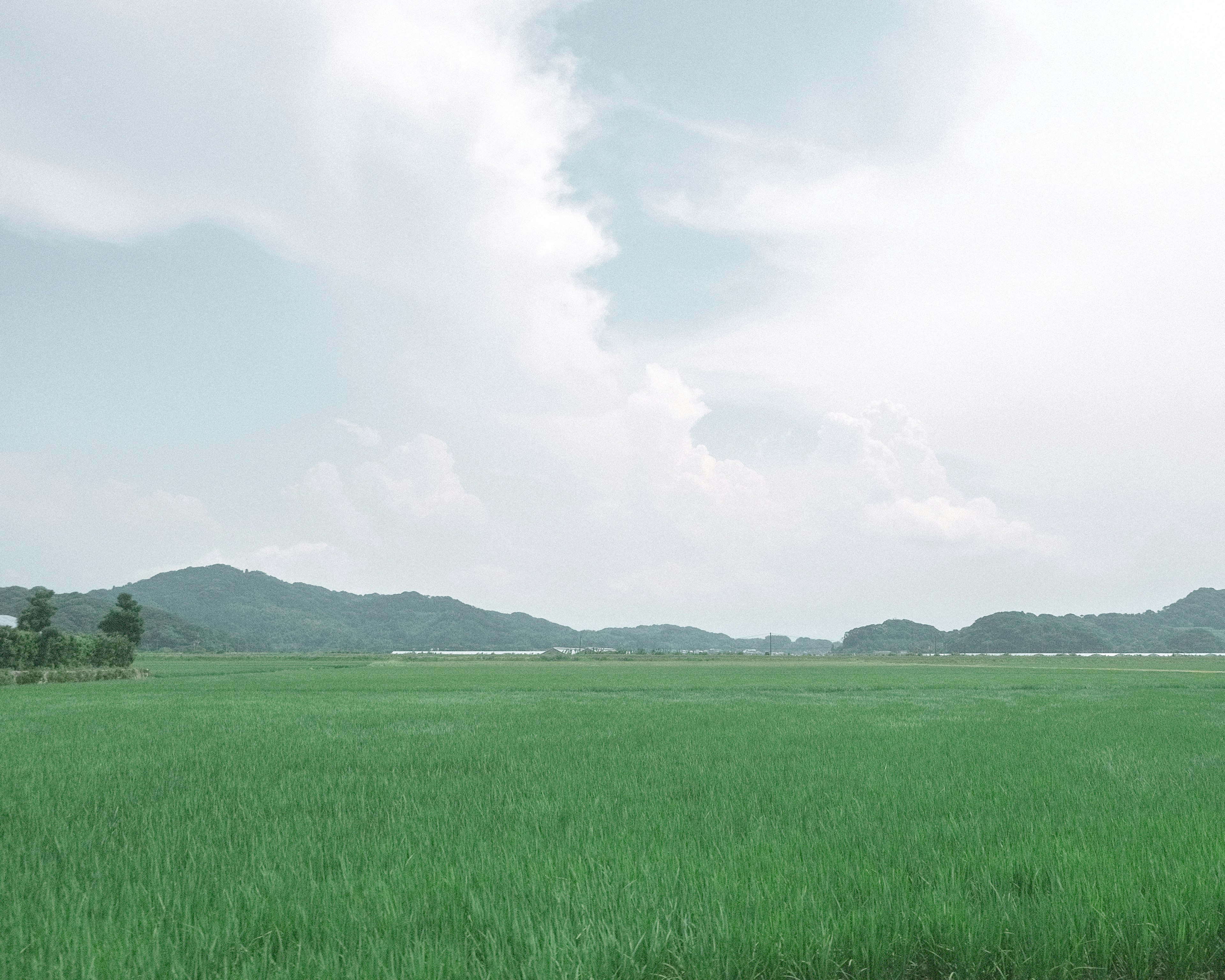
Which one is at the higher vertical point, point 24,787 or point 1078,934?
point 1078,934

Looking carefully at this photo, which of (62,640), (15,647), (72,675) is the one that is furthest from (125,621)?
(15,647)

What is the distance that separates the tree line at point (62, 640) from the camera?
38969mm

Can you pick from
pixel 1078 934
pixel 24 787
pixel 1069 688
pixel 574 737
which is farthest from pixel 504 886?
pixel 1069 688

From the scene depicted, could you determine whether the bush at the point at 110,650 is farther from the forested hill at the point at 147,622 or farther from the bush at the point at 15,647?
the forested hill at the point at 147,622

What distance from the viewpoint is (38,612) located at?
4200 cm

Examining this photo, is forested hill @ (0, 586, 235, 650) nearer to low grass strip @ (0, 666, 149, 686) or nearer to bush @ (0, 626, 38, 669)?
low grass strip @ (0, 666, 149, 686)

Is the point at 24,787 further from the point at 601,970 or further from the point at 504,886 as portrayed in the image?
the point at 601,970

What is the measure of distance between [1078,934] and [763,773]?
19.7ft

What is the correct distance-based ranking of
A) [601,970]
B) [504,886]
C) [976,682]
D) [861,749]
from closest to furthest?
[601,970]
[504,886]
[861,749]
[976,682]

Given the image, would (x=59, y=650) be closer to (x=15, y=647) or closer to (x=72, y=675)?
(x=72, y=675)

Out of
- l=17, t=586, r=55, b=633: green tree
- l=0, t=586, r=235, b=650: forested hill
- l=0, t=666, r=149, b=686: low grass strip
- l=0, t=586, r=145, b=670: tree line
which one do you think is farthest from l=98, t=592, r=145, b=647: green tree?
l=0, t=586, r=235, b=650: forested hill

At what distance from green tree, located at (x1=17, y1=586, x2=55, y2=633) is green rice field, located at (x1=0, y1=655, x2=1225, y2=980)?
3242cm

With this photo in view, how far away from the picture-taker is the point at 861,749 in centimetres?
1228

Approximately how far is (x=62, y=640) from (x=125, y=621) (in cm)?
767
